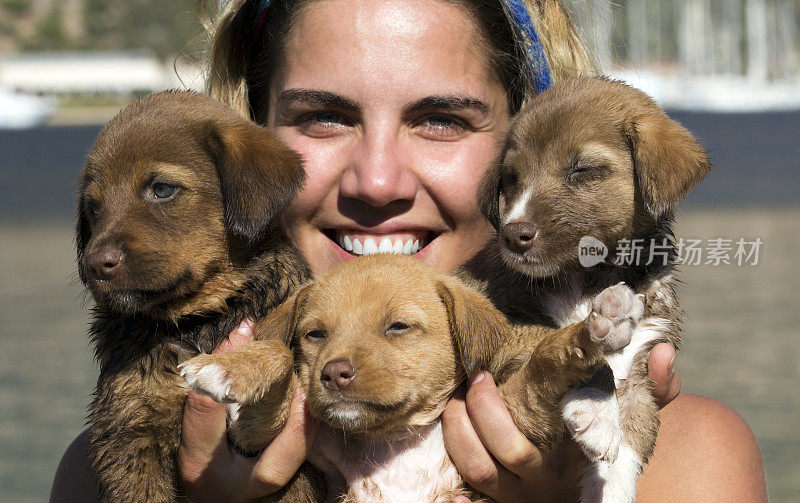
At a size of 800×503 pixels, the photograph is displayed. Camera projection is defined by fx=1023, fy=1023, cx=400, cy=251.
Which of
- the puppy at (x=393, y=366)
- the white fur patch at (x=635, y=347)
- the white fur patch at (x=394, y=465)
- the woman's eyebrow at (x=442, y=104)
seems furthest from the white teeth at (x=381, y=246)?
the white fur patch at (x=635, y=347)

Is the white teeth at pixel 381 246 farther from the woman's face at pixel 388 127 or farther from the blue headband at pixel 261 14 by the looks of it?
the blue headband at pixel 261 14

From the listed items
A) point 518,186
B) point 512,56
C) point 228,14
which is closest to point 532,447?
point 518,186

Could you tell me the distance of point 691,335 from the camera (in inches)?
560

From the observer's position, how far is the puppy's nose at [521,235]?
14.0 ft

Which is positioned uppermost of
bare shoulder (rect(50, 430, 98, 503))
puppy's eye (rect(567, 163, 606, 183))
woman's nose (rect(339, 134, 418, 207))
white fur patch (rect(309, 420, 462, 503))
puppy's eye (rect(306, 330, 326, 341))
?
puppy's eye (rect(567, 163, 606, 183))

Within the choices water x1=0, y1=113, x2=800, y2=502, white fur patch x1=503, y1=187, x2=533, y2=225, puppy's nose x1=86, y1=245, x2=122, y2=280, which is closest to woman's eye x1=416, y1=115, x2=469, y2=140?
white fur patch x1=503, y1=187, x2=533, y2=225

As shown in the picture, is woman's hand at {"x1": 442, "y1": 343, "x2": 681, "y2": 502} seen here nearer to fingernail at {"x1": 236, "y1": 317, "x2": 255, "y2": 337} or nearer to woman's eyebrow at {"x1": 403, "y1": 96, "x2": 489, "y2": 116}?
fingernail at {"x1": 236, "y1": 317, "x2": 255, "y2": 337}

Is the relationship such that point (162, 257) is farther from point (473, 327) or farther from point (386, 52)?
point (386, 52)

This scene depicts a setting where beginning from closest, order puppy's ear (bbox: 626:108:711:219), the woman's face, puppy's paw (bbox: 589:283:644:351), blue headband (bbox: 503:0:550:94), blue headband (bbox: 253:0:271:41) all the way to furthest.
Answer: puppy's paw (bbox: 589:283:644:351) → puppy's ear (bbox: 626:108:711:219) → the woman's face → blue headband (bbox: 503:0:550:94) → blue headband (bbox: 253:0:271:41)

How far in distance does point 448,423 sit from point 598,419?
71 centimetres

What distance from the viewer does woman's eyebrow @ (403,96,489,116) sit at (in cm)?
509

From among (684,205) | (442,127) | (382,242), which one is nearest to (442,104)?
(442,127)

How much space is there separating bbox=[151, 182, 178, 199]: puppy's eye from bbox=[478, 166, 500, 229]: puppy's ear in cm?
142

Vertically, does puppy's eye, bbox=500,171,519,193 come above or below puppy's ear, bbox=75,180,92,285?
above
